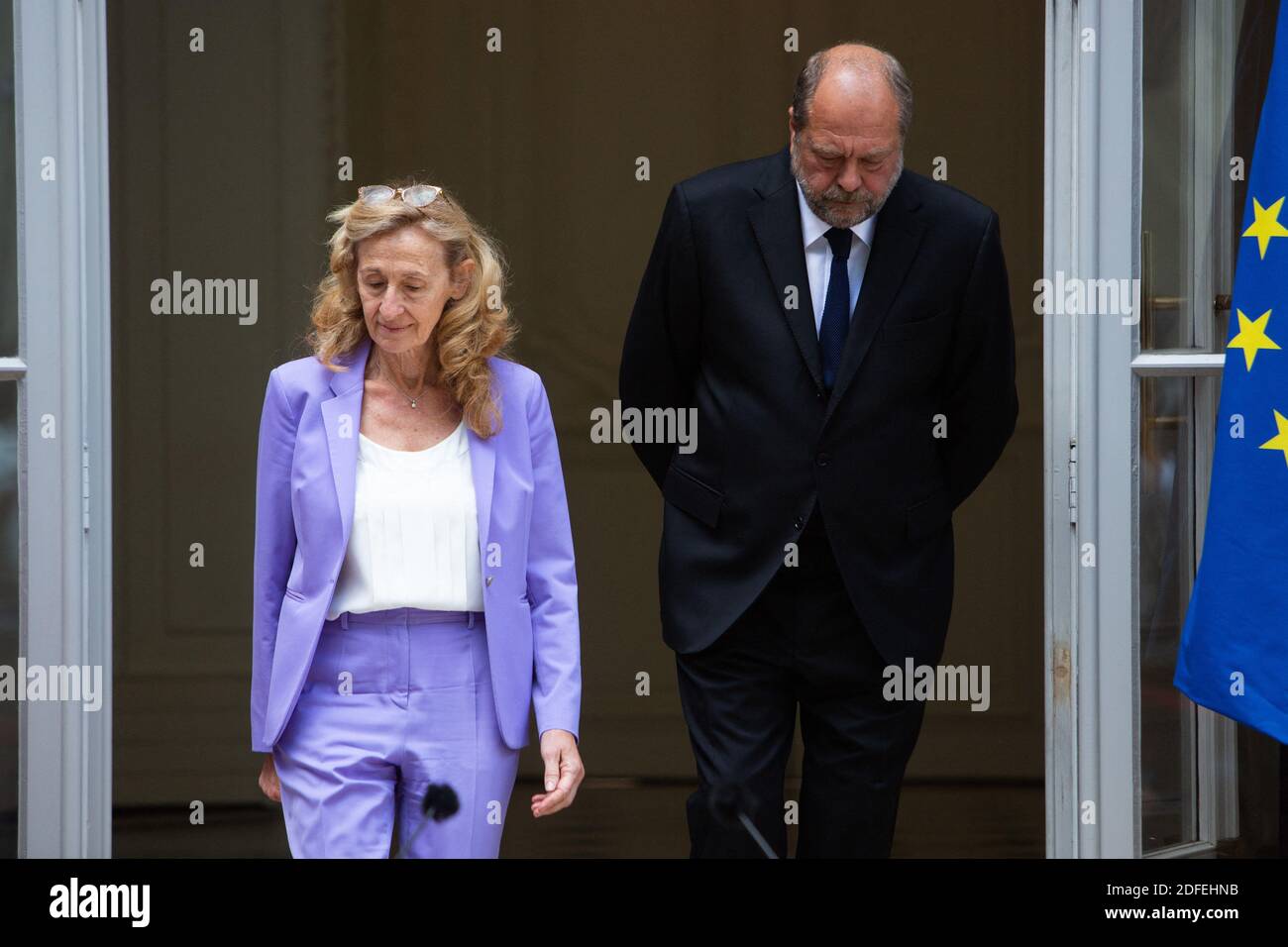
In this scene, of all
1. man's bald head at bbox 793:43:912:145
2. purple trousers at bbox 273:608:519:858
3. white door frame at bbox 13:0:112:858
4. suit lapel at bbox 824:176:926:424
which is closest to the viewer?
purple trousers at bbox 273:608:519:858

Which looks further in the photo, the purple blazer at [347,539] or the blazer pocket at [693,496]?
the blazer pocket at [693,496]

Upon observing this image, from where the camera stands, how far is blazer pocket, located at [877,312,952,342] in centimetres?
295

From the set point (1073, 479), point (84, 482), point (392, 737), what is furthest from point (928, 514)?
point (84, 482)

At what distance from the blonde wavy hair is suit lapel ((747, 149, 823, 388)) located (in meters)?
0.51

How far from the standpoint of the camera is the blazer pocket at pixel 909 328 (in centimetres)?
295

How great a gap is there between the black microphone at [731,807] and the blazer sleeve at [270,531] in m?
0.82

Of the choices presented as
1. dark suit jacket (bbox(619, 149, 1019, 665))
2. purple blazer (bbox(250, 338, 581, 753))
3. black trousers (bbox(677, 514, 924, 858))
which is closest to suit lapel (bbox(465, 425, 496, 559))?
purple blazer (bbox(250, 338, 581, 753))

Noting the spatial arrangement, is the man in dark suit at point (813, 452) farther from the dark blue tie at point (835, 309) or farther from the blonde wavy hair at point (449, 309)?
the blonde wavy hair at point (449, 309)

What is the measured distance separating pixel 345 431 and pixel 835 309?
3.04ft

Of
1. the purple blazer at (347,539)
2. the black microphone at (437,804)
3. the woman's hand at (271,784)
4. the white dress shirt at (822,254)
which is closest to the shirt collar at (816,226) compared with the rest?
the white dress shirt at (822,254)

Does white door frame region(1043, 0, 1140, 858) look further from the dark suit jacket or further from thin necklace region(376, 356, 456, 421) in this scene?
thin necklace region(376, 356, 456, 421)
